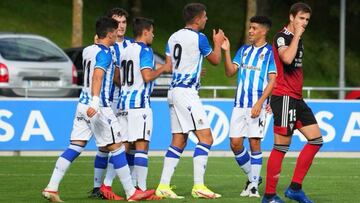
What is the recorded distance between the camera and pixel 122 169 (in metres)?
13.4

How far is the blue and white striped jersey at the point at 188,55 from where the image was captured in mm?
13930

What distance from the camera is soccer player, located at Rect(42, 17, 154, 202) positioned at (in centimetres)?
1338

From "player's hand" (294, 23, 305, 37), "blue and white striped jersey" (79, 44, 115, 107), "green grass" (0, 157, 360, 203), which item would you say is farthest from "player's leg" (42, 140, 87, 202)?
"player's hand" (294, 23, 305, 37)

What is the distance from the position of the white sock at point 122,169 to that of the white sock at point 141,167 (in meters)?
0.46

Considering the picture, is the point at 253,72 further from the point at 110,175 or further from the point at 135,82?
the point at 110,175

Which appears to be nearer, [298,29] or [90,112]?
[298,29]

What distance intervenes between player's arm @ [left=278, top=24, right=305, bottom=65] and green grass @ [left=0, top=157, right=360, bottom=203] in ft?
6.59

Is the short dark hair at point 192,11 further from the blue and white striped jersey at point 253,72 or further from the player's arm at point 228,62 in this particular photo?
the blue and white striped jersey at point 253,72

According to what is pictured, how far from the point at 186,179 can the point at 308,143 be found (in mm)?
3988

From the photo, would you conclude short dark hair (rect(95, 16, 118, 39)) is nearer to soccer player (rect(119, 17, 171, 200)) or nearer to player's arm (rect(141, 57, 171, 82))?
soccer player (rect(119, 17, 171, 200))

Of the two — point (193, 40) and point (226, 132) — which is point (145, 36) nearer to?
point (193, 40)

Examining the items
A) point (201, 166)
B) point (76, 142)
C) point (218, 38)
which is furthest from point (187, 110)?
point (76, 142)

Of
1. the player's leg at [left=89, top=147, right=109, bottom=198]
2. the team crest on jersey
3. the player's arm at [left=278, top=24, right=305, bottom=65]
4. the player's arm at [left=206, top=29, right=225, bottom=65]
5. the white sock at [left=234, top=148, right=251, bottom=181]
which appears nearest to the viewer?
the player's arm at [left=278, top=24, right=305, bottom=65]

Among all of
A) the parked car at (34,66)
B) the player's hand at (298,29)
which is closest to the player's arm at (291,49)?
the player's hand at (298,29)
